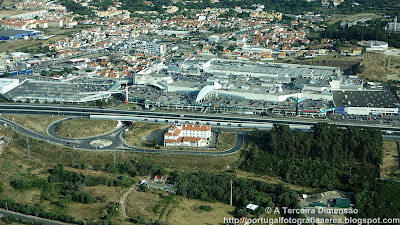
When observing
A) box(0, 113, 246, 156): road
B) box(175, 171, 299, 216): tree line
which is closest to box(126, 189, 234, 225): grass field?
box(175, 171, 299, 216): tree line

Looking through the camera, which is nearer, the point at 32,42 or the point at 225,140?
the point at 225,140

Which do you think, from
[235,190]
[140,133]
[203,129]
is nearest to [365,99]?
[203,129]

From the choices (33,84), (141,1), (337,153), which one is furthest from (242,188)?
A: (141,1)

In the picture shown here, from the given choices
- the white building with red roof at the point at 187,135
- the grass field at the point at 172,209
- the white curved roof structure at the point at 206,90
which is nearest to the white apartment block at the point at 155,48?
the white curved roof structure at the point at 206,90

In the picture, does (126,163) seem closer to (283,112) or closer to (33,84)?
(283,112)

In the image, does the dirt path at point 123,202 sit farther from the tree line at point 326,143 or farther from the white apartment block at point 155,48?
the white apartment block at point 155,48

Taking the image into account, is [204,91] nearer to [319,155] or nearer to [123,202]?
[319,155]

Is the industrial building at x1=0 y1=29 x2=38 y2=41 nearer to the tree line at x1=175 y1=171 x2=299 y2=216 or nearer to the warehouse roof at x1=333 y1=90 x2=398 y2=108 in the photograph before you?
the warehouse roof at x1=333 y1=90 x2=398 y2=108
